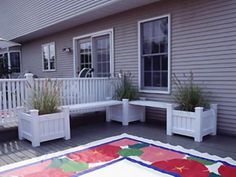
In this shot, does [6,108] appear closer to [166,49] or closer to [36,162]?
[36,162]

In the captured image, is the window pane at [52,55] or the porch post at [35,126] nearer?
the porch post at [35,126]

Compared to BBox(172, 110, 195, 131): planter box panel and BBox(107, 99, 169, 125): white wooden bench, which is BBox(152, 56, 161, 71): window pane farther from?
BBox(172, 110, 195, 131): planter box panel

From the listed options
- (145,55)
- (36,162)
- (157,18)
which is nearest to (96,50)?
(145,55)

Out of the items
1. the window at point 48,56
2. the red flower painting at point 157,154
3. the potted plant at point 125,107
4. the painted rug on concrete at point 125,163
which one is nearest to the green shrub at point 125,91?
the potted plant at point 125,107

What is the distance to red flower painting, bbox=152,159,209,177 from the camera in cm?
265

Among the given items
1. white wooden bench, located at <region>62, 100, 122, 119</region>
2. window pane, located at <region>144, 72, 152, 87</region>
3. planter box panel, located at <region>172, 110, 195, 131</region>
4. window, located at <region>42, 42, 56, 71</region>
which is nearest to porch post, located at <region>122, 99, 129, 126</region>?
white wooden bench, located at <region>62, 100, 122, 119</region>

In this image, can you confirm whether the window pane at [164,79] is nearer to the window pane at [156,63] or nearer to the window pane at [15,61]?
the window pane at [156,63]

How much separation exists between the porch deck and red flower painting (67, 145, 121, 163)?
1.51 feet

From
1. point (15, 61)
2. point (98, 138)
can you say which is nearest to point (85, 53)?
point (98, 138)

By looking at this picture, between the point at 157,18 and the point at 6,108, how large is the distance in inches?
150

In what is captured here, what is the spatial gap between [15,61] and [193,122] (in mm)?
11541

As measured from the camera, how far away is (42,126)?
155 inches

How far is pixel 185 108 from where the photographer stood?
4273mm

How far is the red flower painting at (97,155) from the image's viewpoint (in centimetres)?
315
